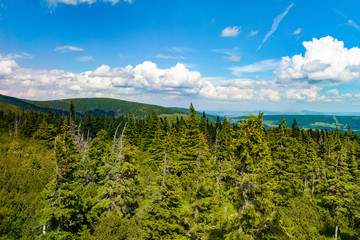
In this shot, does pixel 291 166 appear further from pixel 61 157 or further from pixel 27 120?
pixel 27 120

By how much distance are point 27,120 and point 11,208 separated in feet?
197

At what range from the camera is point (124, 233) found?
17406 mm

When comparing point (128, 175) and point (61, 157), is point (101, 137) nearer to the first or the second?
point (128, 175)

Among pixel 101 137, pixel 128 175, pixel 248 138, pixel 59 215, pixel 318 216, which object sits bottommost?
pixel 318 216

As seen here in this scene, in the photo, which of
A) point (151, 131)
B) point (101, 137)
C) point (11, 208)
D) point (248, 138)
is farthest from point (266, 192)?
point (151, 131)

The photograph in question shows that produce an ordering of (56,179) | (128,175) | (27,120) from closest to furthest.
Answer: (56,179), (128,175), (27,120)

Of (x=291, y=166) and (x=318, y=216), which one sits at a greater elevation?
(x=291, y=166)

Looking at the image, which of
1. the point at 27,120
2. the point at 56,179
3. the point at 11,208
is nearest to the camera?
the point at 56,179

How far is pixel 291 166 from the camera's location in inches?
1395

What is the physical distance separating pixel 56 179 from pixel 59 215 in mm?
3024

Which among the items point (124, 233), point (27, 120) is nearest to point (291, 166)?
point (124, 233)

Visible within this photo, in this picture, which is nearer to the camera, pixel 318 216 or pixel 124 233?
pixel 124 233

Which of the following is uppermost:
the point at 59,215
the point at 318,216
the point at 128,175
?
the point at 128,175

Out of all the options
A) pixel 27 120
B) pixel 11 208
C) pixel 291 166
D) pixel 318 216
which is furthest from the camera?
pixel 27 120
